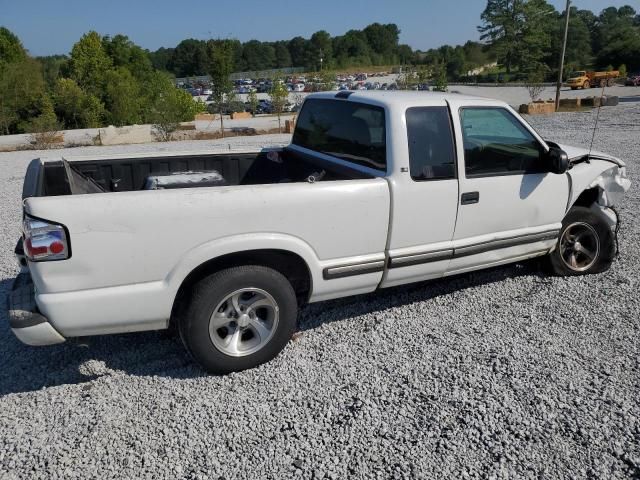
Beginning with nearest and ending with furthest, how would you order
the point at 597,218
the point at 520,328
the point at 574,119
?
the point at 520,328, the point at 597,218, the point at 574,119

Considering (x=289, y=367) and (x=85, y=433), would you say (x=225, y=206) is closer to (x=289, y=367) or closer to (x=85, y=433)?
(x=289, y=367)

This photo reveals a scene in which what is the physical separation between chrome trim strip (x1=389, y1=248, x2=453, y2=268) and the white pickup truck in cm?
2

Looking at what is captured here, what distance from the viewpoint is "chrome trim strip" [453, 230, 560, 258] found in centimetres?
397

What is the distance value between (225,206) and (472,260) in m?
2.11

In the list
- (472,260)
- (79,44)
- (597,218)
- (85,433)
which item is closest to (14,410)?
(85,433)

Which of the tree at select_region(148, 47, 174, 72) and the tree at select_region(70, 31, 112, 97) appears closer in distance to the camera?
the tree at select_region(70, 31, 112, 97)

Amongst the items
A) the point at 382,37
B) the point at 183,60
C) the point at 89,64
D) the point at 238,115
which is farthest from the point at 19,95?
the point at 382,37

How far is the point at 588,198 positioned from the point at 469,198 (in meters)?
1.85

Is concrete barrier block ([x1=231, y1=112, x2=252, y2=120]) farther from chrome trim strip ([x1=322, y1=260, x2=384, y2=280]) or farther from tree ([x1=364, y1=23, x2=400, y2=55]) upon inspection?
tree ([x1=364, y1=23, x2=400, y2=55])

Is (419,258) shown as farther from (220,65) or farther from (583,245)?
(220,65)

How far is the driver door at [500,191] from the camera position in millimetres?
3902

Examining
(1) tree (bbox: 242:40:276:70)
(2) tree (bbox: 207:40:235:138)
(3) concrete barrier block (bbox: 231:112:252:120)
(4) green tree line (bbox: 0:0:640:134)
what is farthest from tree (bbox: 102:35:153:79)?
(1) tree (bbox: 242:40:276:70)

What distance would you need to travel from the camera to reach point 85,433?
2828mm

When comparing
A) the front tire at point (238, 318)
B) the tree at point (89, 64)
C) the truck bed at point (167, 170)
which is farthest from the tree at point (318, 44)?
the front tire at point (238, 318)
